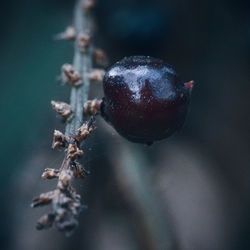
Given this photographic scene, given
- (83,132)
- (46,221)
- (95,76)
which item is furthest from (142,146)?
(46,221)

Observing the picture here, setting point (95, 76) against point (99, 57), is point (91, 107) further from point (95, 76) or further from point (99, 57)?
point (99, 57)

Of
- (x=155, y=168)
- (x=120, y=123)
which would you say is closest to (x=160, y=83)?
(x=120, y=123)

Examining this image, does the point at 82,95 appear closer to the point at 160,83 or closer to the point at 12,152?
the point at 160,83

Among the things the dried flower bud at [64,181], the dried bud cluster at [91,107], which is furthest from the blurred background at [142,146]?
the dried flower bud at [64,181]

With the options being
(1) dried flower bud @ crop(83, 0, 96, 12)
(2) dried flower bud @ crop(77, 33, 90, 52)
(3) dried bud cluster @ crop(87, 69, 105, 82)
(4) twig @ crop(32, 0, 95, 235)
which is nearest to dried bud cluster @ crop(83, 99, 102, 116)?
(4) twig @ crop(32, 0, 95, 235)

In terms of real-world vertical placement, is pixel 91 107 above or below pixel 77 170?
above

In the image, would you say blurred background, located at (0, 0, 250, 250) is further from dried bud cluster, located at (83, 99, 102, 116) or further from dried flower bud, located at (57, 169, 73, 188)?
dried flower bud, located at (57, 169, 73, 188)
